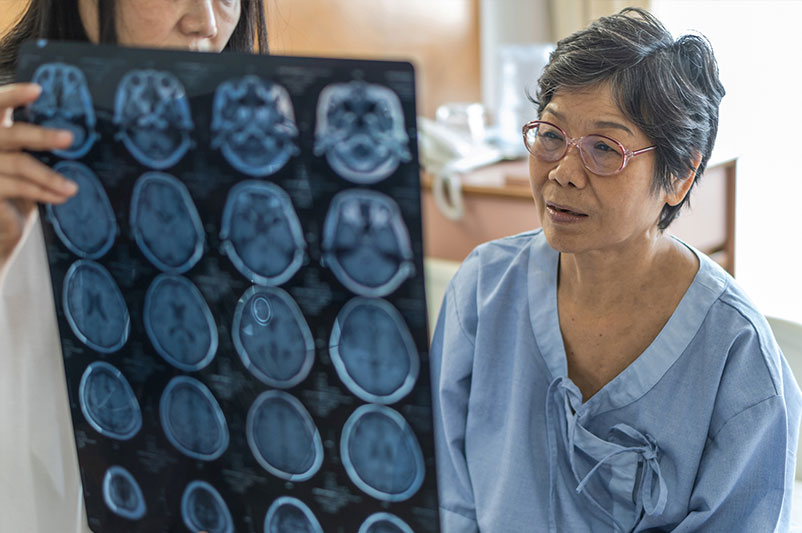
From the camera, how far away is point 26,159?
743 millimetres

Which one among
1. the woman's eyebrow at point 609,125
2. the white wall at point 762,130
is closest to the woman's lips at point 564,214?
the woman's eyebrow at point 609,125

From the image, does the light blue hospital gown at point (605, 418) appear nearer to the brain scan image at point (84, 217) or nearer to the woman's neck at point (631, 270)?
the woman's neck at point (631, 270)

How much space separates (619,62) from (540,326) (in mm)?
379

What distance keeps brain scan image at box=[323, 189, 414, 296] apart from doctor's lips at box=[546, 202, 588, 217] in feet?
1.67

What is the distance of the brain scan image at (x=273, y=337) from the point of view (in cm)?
68

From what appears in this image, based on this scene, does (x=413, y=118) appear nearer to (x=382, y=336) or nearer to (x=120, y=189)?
(x=382, y=336)

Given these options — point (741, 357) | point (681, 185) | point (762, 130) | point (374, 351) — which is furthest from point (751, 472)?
point (762, 130)

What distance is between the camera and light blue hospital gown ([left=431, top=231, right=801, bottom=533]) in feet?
3.39

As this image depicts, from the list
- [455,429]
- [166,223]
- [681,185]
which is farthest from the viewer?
[455,429]

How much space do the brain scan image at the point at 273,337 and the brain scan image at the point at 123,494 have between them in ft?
0.67

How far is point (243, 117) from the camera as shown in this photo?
2.16 feet

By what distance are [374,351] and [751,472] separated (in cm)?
62

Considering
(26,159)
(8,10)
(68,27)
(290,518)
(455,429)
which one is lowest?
(455,429)

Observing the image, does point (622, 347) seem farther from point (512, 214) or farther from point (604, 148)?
point (512, 214)
